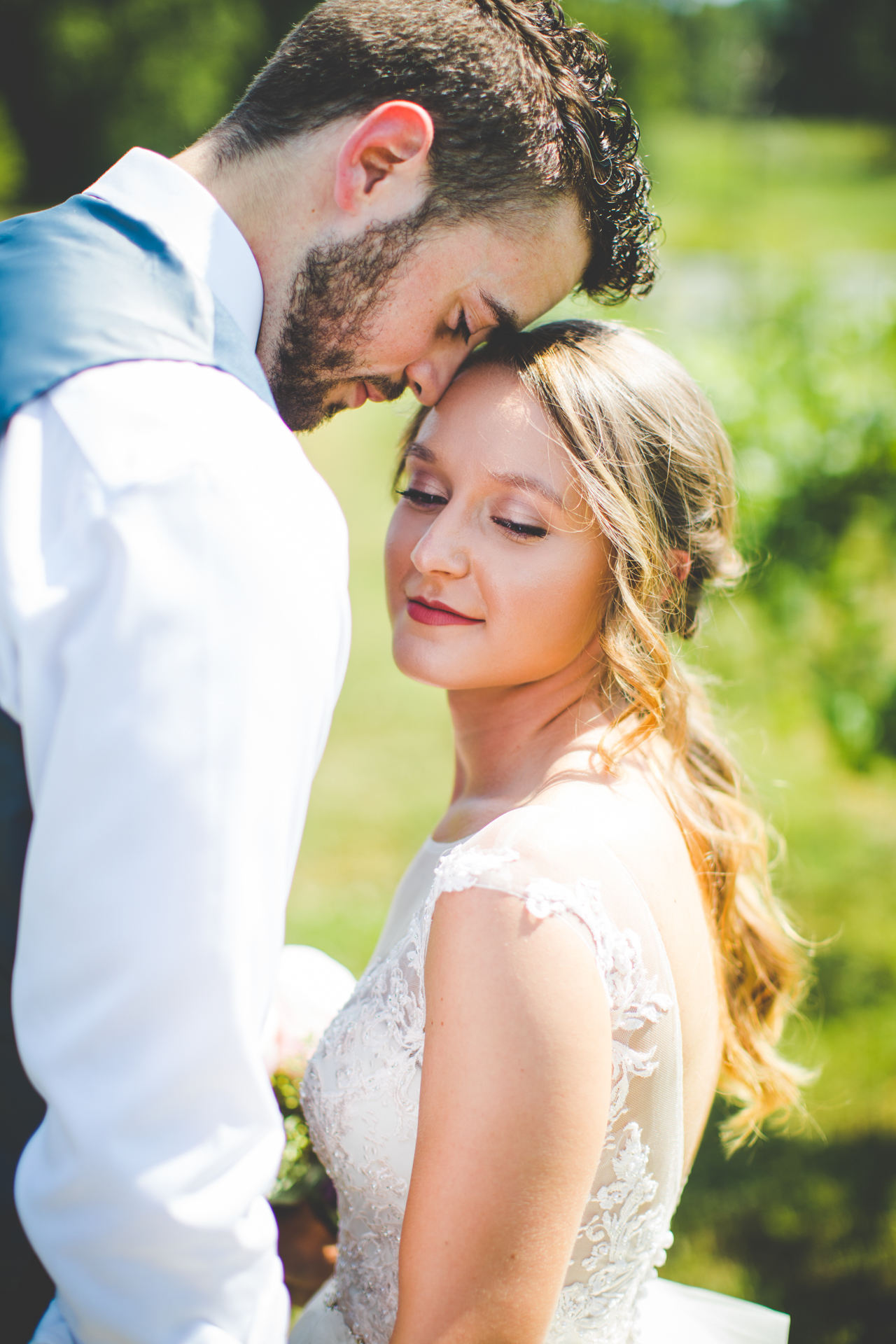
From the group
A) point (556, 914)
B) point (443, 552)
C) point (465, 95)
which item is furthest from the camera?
point (443, 552)

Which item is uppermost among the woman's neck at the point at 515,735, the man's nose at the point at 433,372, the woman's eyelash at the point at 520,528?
the man's nose at the point at 433,372

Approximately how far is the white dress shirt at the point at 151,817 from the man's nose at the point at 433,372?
2.65ft

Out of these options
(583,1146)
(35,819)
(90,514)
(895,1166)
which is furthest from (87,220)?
(895,1166)

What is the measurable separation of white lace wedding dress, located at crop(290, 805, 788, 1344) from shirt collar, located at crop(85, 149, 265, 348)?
100 cm

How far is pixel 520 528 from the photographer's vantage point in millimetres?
2031

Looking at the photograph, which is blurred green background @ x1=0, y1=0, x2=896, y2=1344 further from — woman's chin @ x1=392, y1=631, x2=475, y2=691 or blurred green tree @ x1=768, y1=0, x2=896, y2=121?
blurred green tree @ x1=768, y1=0, x2=896, y2=121

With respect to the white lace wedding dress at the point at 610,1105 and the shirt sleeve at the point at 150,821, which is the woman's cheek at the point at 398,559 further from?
the shirt sleeve at the point at 150,821

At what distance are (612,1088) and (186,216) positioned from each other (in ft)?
5.20

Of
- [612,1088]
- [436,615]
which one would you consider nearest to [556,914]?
[612,1088]

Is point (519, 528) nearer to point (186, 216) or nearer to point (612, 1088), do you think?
point (186, 216)

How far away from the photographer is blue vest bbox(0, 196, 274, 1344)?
129 centimetres

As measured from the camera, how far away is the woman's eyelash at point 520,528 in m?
2.02

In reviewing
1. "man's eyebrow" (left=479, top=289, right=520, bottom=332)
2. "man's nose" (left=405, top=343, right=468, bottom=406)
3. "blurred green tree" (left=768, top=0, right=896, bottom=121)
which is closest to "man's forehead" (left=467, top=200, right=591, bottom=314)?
"man's eyebrow" (left=479, top=289, right=520, bottom=332)

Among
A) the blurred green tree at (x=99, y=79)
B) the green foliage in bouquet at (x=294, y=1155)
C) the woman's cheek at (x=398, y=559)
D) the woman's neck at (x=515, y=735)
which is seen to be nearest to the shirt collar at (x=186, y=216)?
the woman's cheek at (x=398, y=559)
